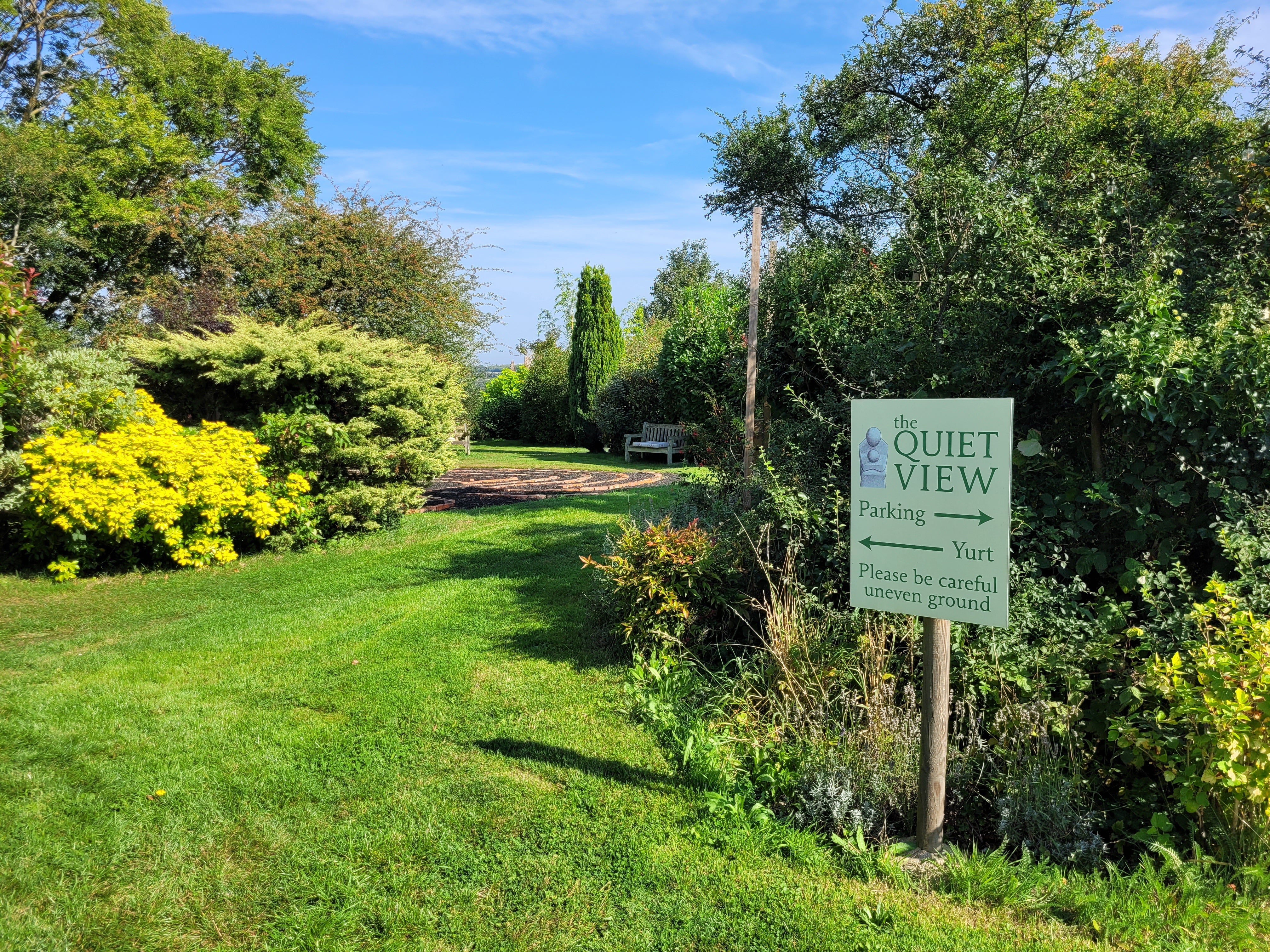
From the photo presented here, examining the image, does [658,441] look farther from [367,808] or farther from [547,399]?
[367,808]

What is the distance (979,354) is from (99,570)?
7.87 meters

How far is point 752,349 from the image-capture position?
5.44 metres

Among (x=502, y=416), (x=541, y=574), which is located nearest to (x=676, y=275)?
(x=502, y=416)

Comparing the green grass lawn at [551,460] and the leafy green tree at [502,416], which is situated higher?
the leafy green tree at [502,416]

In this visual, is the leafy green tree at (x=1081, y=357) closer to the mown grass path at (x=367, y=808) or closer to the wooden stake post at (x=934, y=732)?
the wooden stake post at (x=934, y=732)

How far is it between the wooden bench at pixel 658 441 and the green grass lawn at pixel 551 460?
27 cm

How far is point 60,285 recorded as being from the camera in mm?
20141

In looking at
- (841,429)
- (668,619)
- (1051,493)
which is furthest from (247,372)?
(1051,493)

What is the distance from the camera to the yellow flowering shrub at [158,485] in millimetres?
6449

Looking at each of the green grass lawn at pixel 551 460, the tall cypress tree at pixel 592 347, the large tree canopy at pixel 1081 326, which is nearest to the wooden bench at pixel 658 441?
the green grass lawn at pixel 551 460

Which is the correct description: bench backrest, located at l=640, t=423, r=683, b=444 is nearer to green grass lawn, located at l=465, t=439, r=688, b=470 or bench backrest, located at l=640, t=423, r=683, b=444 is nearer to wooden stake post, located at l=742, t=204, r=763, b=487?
green grass lawn, located at l=465, t=439, r=688, b=470

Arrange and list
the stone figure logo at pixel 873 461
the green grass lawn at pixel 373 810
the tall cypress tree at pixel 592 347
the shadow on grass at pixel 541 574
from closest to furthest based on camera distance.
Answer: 1. the green grass lawn at pixel 373 810
2. the stone figure logo at pixel 873 461
3. the shadow on grass at pixel 541 574
4. the tall cypress tree at pixel 592 347

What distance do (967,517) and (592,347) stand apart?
21389 mm

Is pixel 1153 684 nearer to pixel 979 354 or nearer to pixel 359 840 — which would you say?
pixel 979 354
